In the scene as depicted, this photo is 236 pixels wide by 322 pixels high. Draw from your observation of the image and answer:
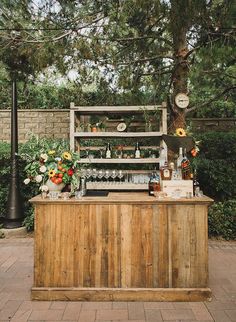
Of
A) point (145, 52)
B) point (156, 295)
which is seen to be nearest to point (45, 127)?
point (145, 52)

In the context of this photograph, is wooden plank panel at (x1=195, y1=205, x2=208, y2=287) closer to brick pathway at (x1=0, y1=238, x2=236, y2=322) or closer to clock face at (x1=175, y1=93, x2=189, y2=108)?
brick pathway at (x1=0, y1=238, x2=236, y2=322)

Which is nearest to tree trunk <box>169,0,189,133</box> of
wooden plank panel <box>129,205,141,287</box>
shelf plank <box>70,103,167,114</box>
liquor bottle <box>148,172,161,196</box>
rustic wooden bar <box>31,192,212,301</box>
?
shelf plank <box>70,103,167,114</box>

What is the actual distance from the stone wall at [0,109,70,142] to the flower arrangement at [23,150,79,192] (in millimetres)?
3987

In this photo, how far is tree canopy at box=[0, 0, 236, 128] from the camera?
12.7ft

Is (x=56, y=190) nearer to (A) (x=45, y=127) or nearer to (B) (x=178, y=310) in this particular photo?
(B) (x=178, y=310)

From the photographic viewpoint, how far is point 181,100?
4.96m

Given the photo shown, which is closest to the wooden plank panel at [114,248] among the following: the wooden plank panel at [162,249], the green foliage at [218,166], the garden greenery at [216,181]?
the wooden plank panel at [162,249]

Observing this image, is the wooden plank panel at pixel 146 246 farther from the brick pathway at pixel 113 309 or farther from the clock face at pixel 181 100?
the clock face at pixel 181 100

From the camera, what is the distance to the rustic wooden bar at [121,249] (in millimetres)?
2818

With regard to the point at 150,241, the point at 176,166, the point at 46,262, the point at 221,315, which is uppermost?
the point at 176,166

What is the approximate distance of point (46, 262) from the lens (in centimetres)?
285

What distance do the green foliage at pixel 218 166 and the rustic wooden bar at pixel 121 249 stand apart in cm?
259

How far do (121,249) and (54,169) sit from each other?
96 cm

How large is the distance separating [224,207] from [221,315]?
2644 millimetres
